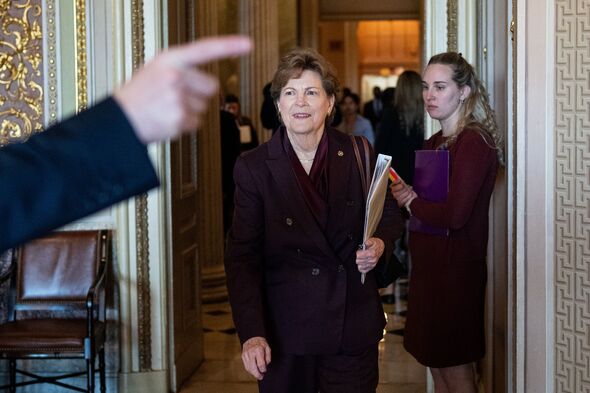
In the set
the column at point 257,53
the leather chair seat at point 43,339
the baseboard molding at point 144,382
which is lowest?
the baseboard molding at point 144,382

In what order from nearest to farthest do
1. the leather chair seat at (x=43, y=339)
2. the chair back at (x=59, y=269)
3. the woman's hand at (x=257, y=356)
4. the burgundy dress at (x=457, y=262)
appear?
1. the woman's hand at (x=257, y=356)
2. the burgundy dress at (x=457, y=262)
3. the leather chair seat at (x=43, y=339)
4. the chair back at (x=59, y=269)

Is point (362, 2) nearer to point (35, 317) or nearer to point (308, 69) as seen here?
point (35, 317)

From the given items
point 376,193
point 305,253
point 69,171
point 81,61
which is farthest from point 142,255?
point 69,171

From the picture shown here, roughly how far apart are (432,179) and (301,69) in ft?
2.83

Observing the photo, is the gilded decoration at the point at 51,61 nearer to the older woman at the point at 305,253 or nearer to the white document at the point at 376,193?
the older woman at the point at 305,253

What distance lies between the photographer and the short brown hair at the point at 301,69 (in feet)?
11.2

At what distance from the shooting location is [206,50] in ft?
3.51

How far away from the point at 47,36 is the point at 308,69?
274cm

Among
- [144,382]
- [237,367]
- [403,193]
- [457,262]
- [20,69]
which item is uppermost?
[20,69]

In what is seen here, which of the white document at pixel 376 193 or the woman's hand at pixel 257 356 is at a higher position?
the white document at pixel 376 193

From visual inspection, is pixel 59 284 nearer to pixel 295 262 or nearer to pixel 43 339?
pixel 43 339

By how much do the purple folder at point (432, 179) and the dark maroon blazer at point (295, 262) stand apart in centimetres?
61

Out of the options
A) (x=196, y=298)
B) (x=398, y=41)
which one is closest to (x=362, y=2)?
(x=196, y=298)

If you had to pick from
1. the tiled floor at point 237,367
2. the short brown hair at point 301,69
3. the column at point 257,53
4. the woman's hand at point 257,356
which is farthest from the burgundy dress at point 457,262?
→ the column at point 257,53
